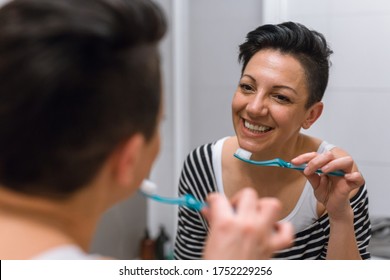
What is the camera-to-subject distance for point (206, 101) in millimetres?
947

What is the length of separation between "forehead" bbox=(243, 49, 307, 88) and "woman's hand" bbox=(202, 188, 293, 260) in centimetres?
38

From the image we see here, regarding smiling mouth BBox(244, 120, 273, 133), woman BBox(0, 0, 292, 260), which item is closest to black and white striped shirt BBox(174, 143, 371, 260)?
smiling mouth BBox(244, 120, 273, 133)

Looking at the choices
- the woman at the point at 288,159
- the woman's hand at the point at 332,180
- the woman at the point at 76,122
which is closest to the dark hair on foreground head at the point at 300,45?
the woman at the point at 288,159

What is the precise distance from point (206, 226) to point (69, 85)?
517 millimetres

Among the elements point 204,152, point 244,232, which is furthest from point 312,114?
point 244,232

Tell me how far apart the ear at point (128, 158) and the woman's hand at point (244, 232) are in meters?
0.08

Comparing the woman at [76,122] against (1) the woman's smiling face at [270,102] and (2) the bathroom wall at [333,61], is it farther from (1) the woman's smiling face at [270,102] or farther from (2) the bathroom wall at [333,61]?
(2) the bathroom wall at [333,61]

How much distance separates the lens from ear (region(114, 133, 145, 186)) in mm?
391

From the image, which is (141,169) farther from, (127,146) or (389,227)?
(389,227)

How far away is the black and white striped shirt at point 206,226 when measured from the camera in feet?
2.49
